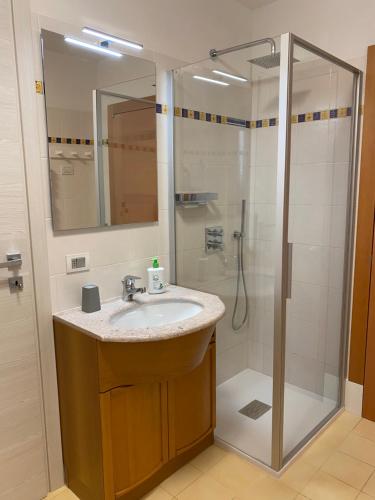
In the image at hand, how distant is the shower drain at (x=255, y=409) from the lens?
238 cm

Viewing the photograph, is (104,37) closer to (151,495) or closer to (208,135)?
(208,135)

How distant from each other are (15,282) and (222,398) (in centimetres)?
151

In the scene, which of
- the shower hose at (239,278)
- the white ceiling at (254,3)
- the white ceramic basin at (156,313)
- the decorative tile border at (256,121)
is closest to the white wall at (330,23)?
the white ceiling at (254,3)

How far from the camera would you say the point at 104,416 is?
1581 millimetres

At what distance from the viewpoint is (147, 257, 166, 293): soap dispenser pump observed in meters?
2.04

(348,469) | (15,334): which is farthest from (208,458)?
(15,334)

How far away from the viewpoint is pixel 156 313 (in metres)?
1.98

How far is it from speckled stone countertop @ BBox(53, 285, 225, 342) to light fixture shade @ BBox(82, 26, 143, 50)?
47.8 inches

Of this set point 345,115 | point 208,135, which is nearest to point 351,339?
point 345,115

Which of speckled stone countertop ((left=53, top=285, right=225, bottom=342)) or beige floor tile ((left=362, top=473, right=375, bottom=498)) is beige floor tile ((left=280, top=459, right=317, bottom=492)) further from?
speckled stone countertop ((left=53, top=285, right=225, bottom=342))

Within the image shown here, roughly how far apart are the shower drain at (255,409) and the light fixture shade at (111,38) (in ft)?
6.93

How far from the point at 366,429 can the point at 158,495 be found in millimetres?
1270

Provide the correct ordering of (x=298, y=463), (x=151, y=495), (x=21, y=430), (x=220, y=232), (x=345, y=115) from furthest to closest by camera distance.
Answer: (x=220, y=232), (x=345, y=115), (x=298, y=463), (x=151, y=495), (x=21, y=430)

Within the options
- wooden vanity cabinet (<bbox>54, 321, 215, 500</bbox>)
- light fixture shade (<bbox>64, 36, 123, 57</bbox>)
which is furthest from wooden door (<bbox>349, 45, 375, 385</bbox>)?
light fixture shade (<bbox>64, 36, 123, 57</bbox>)
